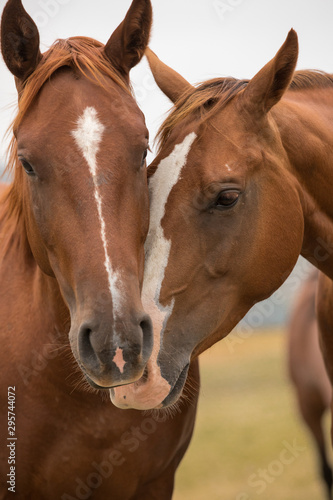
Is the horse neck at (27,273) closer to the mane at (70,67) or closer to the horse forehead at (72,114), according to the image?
the mane at (70,67)

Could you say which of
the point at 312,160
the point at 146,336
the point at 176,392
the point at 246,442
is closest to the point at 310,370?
the point at 246,442

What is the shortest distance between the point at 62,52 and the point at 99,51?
172 mm

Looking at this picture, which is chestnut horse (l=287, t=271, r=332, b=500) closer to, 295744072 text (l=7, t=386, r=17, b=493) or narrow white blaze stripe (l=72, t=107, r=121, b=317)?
295744072 text (l=7, t=386, r=17, b=493)

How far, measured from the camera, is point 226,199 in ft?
8.61

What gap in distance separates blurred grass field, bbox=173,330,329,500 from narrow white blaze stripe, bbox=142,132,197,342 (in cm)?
83

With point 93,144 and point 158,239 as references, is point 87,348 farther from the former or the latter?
point 93,144

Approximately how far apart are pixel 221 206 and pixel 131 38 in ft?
2.82

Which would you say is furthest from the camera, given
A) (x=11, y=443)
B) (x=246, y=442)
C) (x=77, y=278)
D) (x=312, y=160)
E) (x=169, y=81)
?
(x=246, y=442)

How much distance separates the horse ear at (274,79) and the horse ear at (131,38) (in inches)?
21.2

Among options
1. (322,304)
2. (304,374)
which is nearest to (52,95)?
(322,304)

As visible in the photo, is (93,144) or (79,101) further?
(79,101)

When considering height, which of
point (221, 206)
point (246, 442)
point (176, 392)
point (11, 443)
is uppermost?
point (221, 206)

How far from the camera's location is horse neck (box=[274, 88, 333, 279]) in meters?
2.91

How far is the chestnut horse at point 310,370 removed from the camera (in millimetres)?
6000
